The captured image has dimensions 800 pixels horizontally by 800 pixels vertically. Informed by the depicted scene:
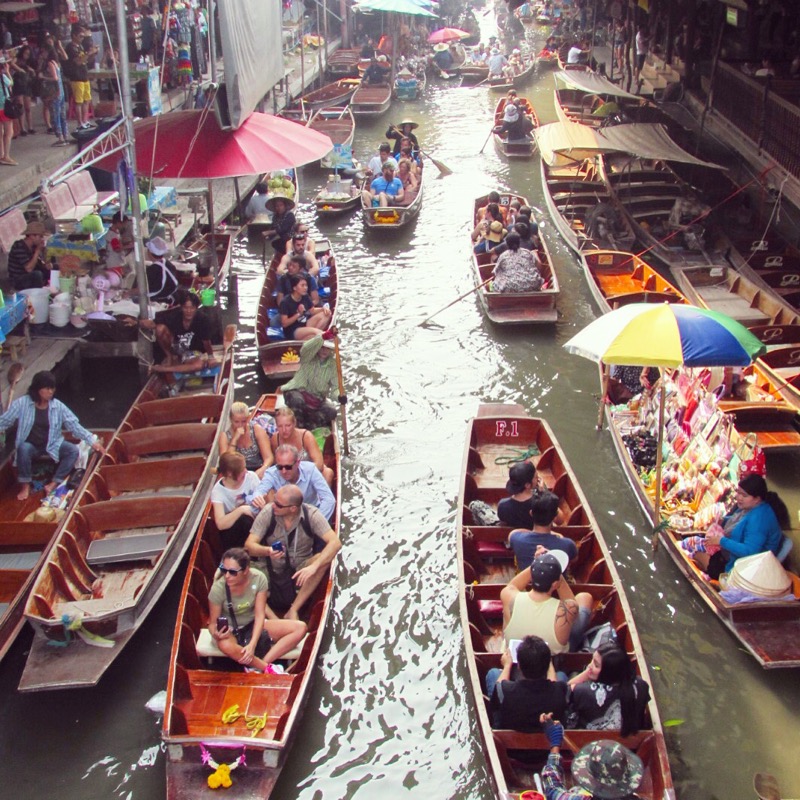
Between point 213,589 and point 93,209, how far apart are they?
268 inches

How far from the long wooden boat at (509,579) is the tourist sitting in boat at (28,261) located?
5.62 metres

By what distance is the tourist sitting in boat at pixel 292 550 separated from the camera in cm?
677

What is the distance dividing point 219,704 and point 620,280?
10020 millimetres

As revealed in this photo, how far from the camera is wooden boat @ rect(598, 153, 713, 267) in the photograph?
1455cm

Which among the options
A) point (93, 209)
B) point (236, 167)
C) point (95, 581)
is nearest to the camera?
point (95, 581)

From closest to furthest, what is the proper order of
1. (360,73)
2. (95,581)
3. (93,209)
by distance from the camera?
(95,581)
(93,209)
(360,73)

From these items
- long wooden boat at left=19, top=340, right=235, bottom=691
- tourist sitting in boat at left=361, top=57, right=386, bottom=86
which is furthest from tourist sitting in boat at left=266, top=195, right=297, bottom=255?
tourist sitting in boat at left=361, top=57, right=386, bottom=86

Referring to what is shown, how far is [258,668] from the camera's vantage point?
6359 mm

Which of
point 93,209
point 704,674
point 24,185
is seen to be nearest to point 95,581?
point 704,674

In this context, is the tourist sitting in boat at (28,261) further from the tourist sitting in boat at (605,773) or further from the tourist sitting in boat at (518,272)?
the tourist sitting in boat at (605,773)

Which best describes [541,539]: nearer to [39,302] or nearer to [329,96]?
[39,302]

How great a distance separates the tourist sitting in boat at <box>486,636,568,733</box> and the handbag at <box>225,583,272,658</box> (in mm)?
1857

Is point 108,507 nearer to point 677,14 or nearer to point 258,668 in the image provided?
point 258,668

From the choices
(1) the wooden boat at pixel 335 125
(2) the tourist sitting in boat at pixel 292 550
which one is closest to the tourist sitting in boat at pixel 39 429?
(2) the tourist sitting in boat at pixel 292 550
